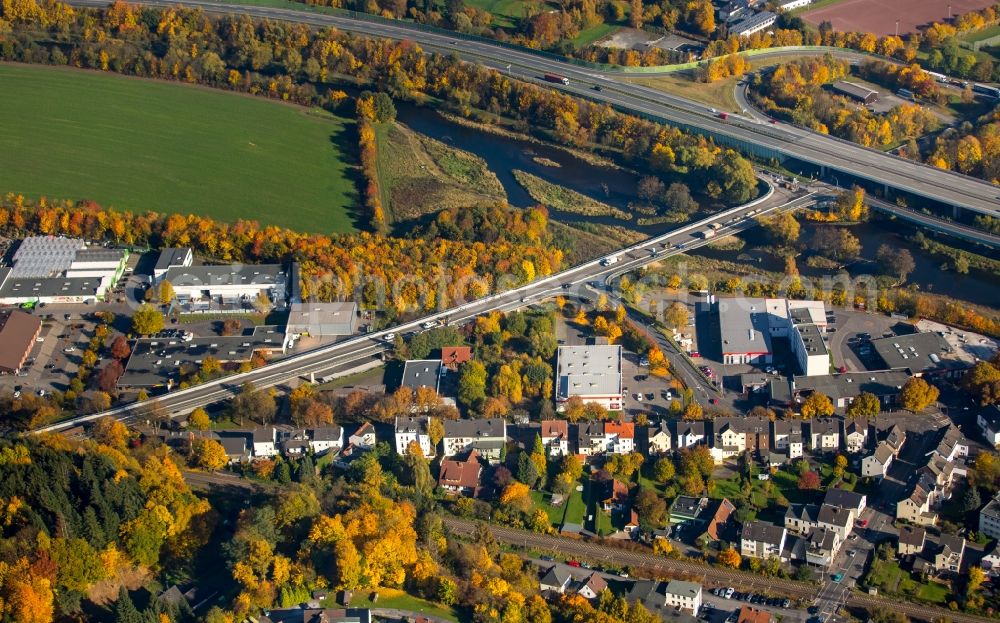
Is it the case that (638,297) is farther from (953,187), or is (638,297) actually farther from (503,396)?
(953,187)

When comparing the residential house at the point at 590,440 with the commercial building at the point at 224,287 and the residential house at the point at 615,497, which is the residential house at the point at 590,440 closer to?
the residential house at the point at 615,497

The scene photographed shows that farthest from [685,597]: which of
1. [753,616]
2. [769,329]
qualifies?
[769,329]

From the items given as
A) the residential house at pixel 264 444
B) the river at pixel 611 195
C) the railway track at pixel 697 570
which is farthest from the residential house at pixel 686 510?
the river at pixel 611 195

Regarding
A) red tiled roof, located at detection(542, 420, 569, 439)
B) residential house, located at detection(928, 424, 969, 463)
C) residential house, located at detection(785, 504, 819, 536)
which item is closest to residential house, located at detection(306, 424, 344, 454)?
red tiled roof, located at detection(542, 420, 569, 439)

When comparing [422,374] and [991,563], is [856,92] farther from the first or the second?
[991,563]

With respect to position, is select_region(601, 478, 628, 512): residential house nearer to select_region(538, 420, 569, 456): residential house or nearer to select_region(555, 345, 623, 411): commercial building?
select_region(538, 420, 569, 456): residential house

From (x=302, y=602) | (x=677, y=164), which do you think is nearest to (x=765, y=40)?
(x=677, y=164)
